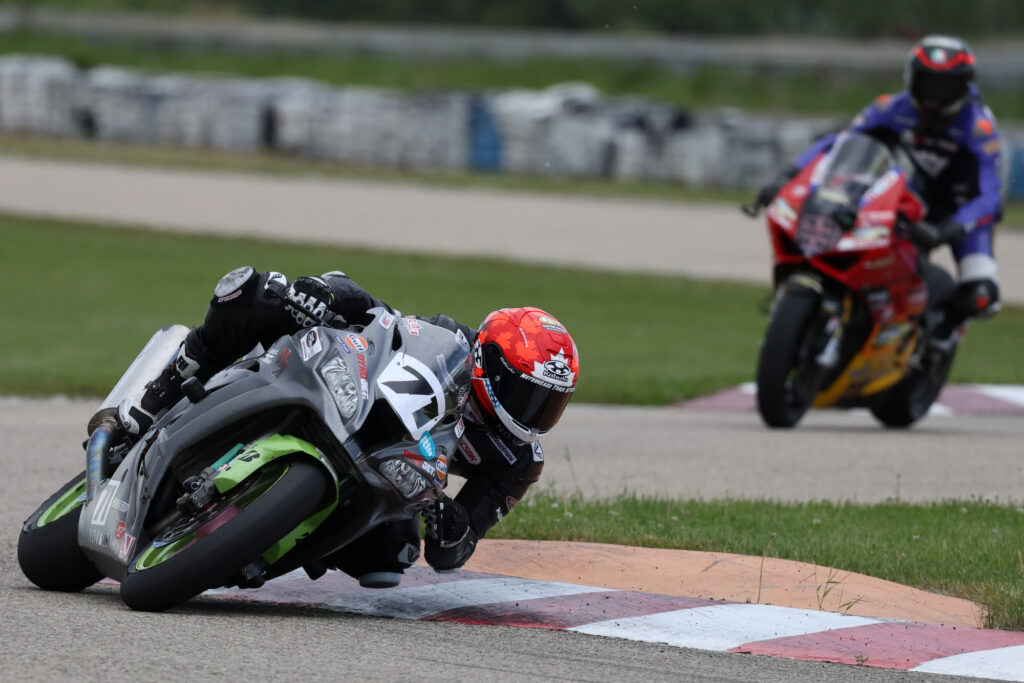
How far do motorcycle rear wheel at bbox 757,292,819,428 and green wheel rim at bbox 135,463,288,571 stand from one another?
5.65m

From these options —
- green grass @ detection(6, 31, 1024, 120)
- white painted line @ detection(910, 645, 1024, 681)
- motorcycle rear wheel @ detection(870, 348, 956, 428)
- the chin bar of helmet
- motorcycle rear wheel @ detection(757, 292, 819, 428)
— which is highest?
the chin bar of helmet

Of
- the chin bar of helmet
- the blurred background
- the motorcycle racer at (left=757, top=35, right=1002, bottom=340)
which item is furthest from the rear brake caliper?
the blurred background

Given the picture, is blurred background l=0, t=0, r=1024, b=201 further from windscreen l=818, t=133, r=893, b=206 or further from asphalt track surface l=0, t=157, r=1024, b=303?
windscreen l=818, t=133, r=893, b=206

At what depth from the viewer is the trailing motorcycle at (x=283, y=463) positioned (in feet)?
16.1

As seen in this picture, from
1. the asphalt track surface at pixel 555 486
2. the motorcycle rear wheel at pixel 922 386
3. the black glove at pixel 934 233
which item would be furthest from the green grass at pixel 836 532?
the motorcycle rear wheel at pixel 922 386

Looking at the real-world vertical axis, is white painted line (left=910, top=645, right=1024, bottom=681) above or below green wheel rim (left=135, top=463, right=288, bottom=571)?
below

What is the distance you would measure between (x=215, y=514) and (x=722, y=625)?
1.62 metres

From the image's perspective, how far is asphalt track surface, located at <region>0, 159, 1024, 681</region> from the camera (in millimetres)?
4473

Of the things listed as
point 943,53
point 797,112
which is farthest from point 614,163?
point 943,53

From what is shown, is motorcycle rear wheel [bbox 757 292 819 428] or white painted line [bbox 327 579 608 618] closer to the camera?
white painted line [bbox 327 579 608 618]

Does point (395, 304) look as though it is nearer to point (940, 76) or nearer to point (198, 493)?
point (940, 76)

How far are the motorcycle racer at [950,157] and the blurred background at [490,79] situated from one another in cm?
1991

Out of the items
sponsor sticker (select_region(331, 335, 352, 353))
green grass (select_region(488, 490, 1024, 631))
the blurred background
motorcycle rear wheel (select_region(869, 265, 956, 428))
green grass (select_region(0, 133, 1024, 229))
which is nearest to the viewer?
sponsor sticker (select_region(331, 335, 352, 353))

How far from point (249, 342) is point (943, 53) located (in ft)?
21.6
